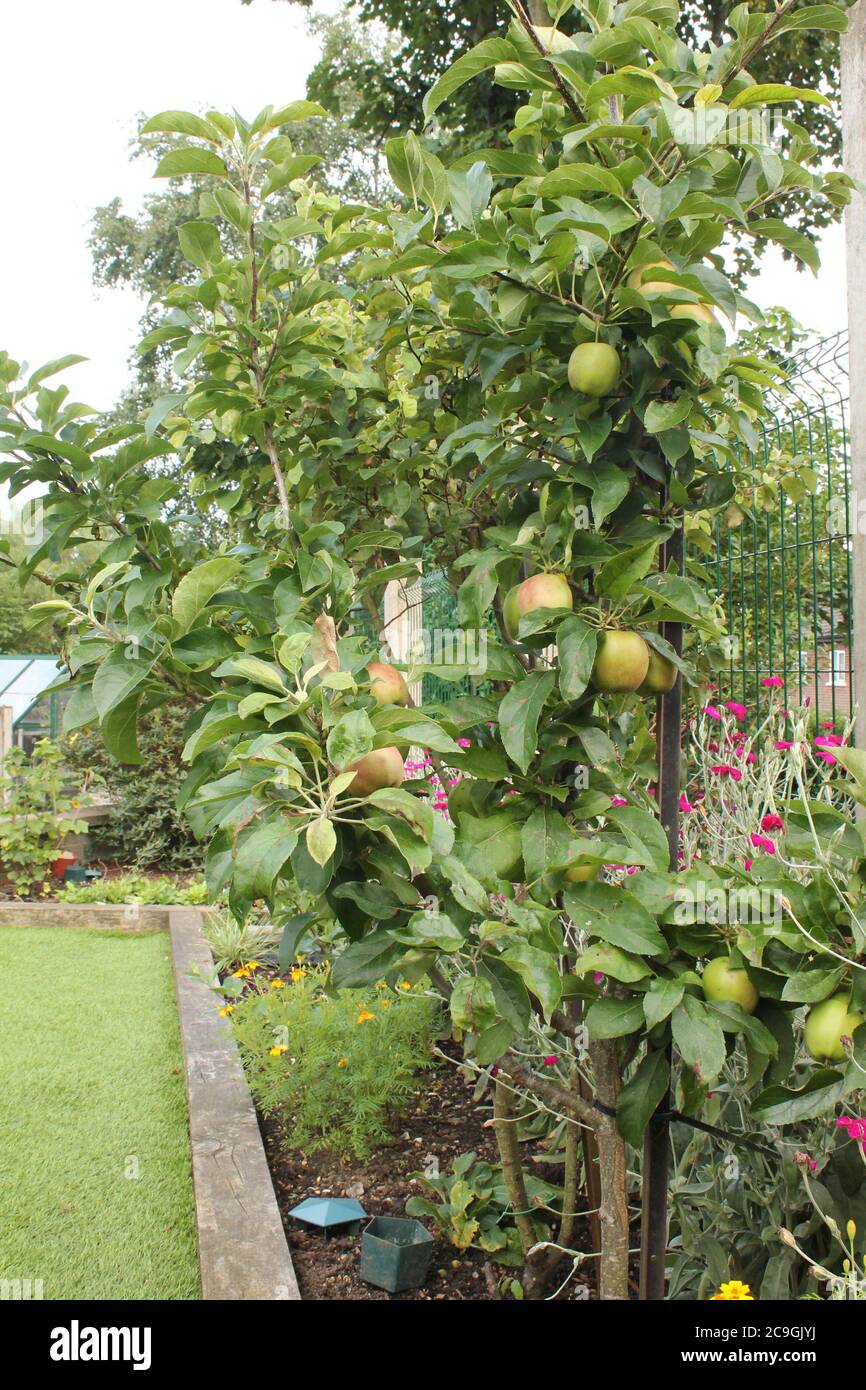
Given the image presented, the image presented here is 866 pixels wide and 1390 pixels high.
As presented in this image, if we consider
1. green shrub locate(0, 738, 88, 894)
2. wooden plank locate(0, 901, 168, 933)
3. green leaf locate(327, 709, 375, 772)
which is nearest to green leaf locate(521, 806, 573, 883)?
green leaf locate(327, 709, 375, 772)

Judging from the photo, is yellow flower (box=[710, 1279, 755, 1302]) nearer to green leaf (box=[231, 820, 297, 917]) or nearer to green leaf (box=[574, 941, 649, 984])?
green leaf (box=[574, 941, 649, 984])

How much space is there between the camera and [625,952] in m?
1.42

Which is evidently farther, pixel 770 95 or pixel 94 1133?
pixel 94 1133

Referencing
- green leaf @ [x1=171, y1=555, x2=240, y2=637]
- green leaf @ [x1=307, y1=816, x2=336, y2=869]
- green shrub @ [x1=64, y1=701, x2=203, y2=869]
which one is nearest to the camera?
green leaf @ [x1=307, y1=816, x2=336, y2=869]

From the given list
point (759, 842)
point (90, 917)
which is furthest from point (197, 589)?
point (90, 917)

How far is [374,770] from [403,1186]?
193cm

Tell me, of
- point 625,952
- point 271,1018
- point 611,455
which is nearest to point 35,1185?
point 271,1018

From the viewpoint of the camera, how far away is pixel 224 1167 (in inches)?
107

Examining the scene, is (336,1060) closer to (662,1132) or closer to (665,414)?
(662,1132)

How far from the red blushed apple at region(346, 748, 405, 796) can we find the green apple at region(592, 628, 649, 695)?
32 cm

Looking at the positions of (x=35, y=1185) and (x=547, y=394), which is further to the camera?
(x=35, y=1185)

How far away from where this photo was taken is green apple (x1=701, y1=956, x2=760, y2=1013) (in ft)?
4.56
